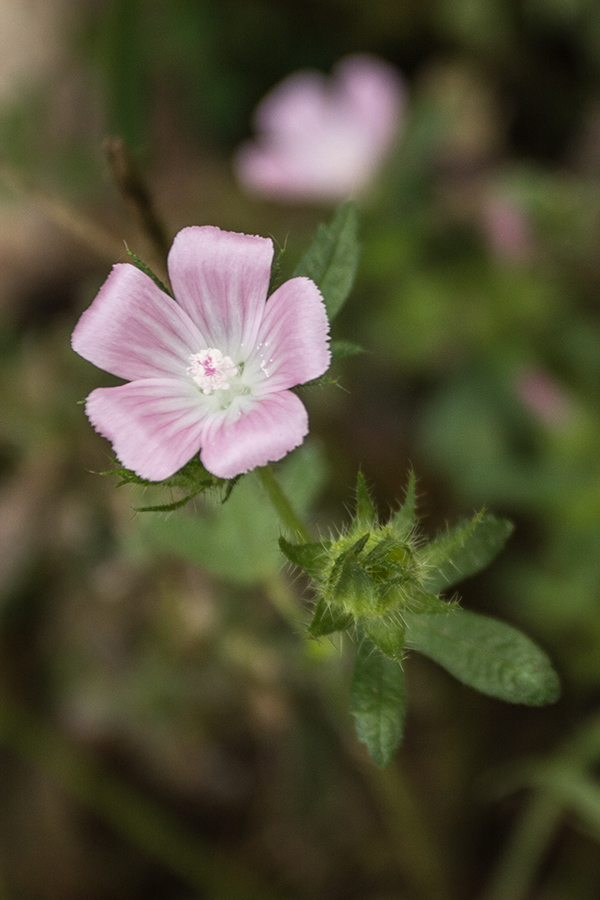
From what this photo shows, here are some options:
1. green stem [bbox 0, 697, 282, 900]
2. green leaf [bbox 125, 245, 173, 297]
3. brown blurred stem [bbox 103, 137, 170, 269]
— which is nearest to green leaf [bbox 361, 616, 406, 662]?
green leaf [bbox 125, 245, 173, 297]

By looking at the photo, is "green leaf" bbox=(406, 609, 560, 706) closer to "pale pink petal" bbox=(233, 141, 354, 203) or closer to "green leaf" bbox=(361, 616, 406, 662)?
"green leaf" bbox=(361, 616, 406, 662)

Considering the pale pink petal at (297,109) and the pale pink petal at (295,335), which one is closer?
the pale pink petal at (295,335)

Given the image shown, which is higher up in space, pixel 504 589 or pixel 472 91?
pixel 472 91

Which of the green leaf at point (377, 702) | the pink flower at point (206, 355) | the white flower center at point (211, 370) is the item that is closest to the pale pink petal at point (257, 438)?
the pink flower at point (206, 355)

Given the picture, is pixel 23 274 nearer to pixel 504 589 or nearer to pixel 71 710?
pixel 71 710

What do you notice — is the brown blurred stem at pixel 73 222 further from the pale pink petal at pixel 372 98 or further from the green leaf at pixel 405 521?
the pale pink petal at pixel 372 98

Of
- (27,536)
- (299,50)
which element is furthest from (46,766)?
(299,50)

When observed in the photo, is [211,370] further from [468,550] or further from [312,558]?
[468,550]
